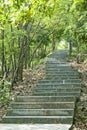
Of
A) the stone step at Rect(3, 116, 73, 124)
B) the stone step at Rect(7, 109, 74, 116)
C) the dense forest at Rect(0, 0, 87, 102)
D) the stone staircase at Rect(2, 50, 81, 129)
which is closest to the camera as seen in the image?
the stone step at Rect(3, 116, 73, 124)

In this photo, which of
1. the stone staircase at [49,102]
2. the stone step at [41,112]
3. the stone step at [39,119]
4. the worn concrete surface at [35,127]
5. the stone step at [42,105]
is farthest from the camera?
the stone step at [42,105]

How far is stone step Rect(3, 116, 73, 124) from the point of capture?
8945mm

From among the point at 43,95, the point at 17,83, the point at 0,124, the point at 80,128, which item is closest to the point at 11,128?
the point at 0,124

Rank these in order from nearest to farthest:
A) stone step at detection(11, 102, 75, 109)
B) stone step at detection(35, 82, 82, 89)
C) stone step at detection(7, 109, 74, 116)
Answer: stone step at detection(7, 109, 74, 116), stone step at detection(11, 102, 75, 109), stone step at detection(35, 82, 82, 89)

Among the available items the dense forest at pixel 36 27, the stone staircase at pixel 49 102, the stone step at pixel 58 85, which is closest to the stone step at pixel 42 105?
the stone staircase at pixel 49 102

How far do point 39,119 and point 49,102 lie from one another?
1.53 metres

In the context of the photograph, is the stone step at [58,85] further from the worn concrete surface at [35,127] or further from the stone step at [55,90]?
the worn concrete surface at [35,127]

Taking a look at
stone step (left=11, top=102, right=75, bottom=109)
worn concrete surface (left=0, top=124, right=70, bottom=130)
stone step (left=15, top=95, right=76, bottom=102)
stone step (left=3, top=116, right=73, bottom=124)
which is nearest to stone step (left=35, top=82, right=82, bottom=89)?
stone step (left=15, top=95, right=76, bottom=102)

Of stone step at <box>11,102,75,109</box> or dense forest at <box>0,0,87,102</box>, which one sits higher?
dense forest at <box>0,0,87,102</box>

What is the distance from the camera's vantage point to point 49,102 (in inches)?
417

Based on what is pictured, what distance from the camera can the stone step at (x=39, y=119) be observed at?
29.3ft

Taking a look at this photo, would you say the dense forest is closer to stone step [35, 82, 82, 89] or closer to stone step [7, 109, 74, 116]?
stone step [35, 82, 82, 89]

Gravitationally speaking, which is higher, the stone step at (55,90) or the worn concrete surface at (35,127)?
the stone step at (55,90)

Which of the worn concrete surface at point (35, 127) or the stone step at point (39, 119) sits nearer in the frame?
the worn concrete surface at point (35, 127)
